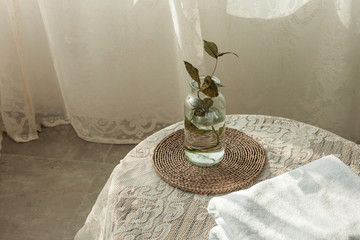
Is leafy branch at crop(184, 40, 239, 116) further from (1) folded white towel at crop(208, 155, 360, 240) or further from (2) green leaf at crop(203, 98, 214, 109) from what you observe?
(1) folded white towel at crop(208, 155, 360, 240)

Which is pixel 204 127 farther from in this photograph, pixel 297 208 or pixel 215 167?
pixel 297 208

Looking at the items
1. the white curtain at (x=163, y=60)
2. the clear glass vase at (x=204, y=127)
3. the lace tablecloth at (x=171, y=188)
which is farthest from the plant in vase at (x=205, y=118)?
the white curtain at (x=163, y=60)

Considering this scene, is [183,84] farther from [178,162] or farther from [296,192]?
[296,192]

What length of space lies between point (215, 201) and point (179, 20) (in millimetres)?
924

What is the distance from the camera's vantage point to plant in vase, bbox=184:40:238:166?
1.12 meters

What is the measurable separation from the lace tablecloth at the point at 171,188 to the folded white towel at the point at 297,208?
0.34ft

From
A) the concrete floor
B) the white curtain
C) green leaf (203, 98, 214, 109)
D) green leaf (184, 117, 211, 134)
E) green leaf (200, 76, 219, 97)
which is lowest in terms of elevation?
the concrete floor

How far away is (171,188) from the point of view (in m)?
1.17

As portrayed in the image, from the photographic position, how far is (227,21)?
1857 mm

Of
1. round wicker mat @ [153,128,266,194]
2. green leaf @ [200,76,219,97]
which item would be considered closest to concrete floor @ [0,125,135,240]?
round wicker mat @ [153,128,266,194]

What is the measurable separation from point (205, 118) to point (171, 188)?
0.18 m

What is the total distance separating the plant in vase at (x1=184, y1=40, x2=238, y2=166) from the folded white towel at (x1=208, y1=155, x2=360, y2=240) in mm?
198

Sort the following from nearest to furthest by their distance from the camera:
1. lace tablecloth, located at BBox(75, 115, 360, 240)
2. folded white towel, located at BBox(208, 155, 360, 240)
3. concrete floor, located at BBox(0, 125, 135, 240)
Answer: folded white towel, located at BBox(208, 155, 360, 240), lace tablecloth, located at BBox(75, 115, 360, 240), concrete floor, located at BBox(0, 125, 135, 240)

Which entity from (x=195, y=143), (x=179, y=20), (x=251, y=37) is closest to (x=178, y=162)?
(x=195, y=143)
